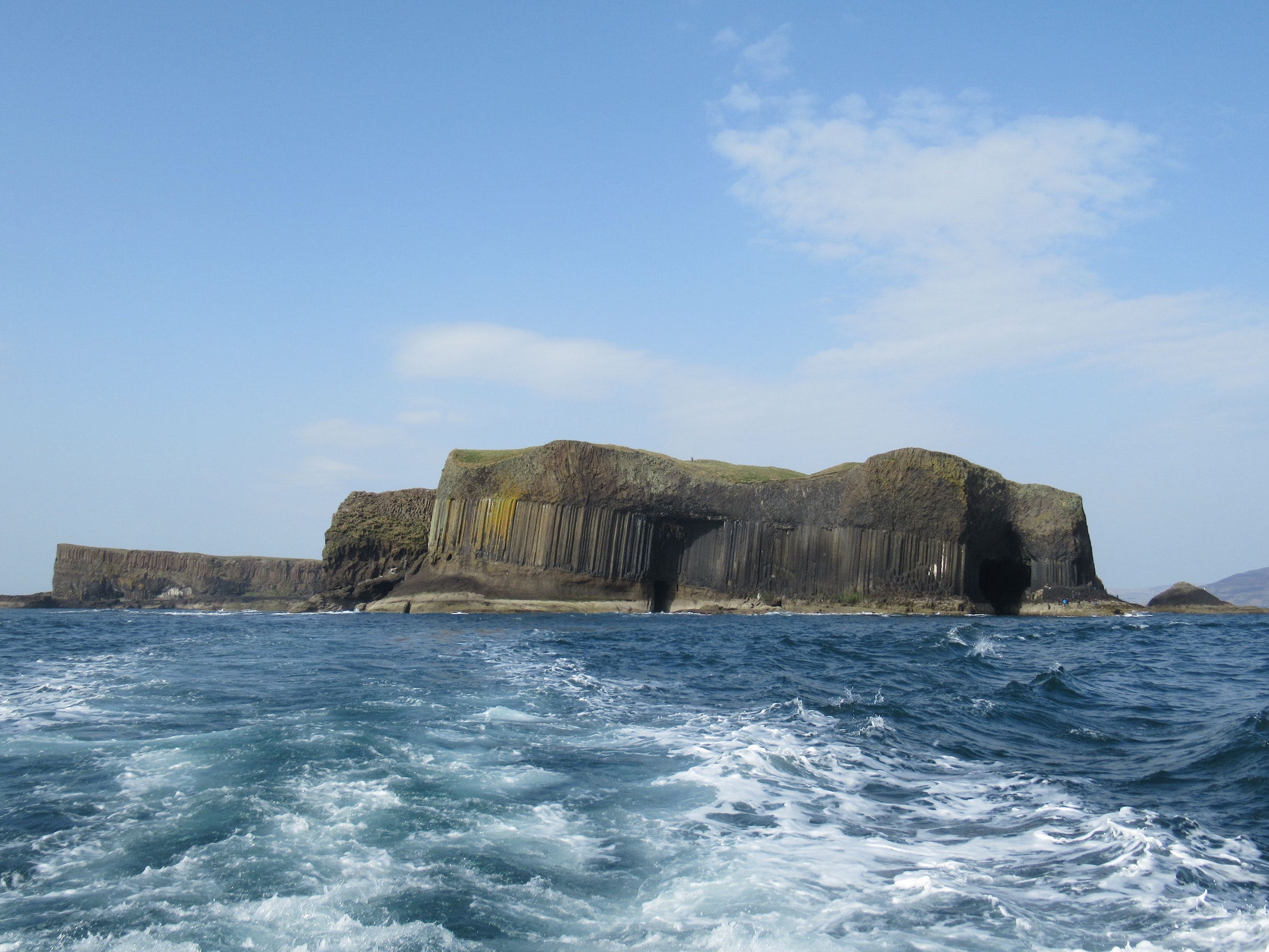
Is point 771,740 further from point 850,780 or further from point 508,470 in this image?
point 508,470

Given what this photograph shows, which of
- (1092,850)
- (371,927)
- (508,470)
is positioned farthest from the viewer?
(508,470)

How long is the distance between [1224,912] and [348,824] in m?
5.96

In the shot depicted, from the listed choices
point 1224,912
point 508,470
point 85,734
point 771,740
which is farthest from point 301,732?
point 508,470

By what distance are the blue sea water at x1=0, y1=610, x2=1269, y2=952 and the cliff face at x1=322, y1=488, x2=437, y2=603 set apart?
35287 mm

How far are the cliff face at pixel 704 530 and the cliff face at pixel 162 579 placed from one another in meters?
24.4

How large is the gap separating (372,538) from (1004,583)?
3738cm

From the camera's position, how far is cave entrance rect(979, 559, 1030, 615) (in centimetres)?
5016

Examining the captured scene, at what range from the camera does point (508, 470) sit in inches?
1833

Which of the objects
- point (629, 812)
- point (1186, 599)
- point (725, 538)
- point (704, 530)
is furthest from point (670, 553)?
point (629, 812)

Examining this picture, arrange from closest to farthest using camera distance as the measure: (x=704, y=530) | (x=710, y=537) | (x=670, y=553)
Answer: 1. (x=710, y=537)
2. (x=704, y=530)
3. (x=670, y=553)

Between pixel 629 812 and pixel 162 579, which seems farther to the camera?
pixel 162 579

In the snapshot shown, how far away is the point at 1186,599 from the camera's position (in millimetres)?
53750

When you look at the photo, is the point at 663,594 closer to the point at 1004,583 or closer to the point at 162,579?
the point at 1004,583

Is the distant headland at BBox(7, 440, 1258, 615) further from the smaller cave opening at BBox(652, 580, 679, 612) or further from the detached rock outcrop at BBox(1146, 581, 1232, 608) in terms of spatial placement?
the detached rock outcrop at BBox(1146, 581, 1232, 608)
